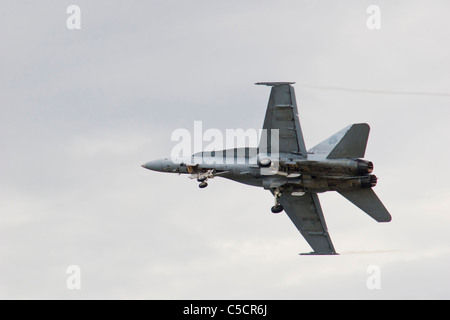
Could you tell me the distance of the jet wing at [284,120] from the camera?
78.9 m

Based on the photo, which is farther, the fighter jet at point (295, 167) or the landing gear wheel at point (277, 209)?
the landing gear wheel at point (277, 209)

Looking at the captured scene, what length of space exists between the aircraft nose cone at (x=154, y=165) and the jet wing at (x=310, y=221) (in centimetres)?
864

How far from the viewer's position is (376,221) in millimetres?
84125

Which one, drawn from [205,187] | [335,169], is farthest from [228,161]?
[335,169]

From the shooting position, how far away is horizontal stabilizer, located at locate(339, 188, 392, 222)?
83562 millimetres

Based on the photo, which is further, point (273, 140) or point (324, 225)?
point (324, 225)

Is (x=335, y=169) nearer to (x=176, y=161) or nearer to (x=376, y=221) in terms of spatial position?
(x=376, y=221)

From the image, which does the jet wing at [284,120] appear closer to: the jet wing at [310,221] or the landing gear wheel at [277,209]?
the landing gear wheel at [277,209]

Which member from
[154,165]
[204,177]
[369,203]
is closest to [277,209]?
[204,177]

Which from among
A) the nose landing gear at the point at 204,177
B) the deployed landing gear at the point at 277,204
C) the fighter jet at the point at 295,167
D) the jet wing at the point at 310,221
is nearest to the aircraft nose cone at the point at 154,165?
the fighter jet at the point at 295,167

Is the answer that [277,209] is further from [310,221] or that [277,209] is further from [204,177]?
[310,221]

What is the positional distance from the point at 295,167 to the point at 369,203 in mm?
5850

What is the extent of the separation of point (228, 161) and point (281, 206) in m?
4.43

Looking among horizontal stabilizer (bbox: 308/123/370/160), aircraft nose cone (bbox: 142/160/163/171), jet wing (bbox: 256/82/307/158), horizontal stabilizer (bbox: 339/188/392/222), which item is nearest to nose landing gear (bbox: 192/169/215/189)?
aircraft nose cone (bbox: 142/160/163/171)
